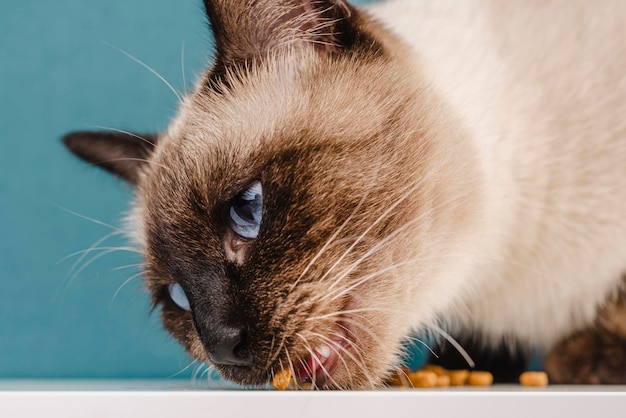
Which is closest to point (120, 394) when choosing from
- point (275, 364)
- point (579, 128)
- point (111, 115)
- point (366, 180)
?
point (275, 364)

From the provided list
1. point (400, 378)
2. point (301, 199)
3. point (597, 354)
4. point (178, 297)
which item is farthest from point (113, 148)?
point (597, 354)

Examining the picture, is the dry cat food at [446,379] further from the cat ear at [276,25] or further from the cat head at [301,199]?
the cat ear at [276,25]

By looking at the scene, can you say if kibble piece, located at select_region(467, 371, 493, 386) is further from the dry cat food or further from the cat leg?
the cat leg

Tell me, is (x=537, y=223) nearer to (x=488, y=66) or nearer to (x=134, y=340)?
(x=488, y=66)

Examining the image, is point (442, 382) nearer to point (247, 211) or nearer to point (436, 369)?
point (436, 369)

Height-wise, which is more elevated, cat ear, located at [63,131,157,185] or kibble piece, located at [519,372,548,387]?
cat ear, located at [63,131,157,185]

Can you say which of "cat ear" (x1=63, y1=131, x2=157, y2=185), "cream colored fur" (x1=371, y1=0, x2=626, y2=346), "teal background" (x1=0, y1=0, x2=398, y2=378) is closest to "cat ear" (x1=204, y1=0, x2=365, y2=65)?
"cream colored fur" (x1=371, y1=0, x2=626, y2=346)

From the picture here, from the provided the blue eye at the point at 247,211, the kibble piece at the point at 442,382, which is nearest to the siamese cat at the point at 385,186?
the blue eye at the point at 247,211
